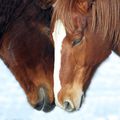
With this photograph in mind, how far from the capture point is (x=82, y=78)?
2.72 metres

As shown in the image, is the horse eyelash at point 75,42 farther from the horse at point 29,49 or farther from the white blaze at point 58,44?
the horse at point 29,49

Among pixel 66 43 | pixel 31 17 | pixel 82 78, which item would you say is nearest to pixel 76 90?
pixel 82 78

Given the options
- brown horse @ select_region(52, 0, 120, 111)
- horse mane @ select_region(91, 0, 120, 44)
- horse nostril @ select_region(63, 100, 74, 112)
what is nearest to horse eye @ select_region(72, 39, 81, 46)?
A: brown horse @ select_region(52, 0, 120, 111)

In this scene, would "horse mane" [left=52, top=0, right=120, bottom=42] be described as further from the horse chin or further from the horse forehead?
the horse chin

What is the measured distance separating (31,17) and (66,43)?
94 centimetres

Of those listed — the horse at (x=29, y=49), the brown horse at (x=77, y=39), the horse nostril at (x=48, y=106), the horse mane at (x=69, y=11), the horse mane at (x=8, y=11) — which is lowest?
the horse nostril at (x=48, y=106)

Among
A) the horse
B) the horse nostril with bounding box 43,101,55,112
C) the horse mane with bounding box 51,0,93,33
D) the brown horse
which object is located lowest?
the horse nostril with bounding box 43,101,55,112

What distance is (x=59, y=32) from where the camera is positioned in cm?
267

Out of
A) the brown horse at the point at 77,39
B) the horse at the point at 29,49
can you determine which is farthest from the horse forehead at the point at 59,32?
the horse at the point at 29,49

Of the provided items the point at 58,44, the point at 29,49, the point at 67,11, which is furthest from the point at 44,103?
the point at 67,11

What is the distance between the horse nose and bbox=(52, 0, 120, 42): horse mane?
76cm

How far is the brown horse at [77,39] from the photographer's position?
2.65m

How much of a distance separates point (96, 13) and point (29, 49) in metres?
0.90

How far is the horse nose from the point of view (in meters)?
3.34
